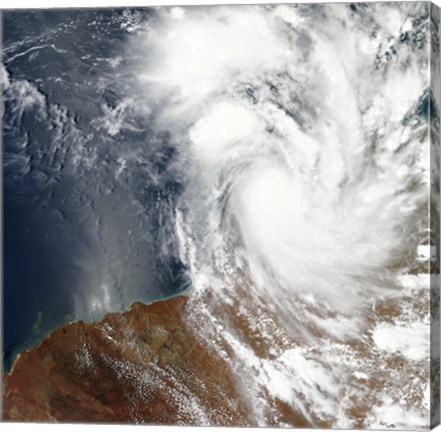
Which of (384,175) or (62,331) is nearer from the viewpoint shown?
(384,175)

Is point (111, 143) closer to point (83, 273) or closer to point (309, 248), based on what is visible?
point (83, 273)

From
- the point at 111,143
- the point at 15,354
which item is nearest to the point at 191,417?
the point at 15,354

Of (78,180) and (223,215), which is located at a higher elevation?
(78,180)

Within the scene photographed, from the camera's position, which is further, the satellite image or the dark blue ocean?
the dark blue ocean

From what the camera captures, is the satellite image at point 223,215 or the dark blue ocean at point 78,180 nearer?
the satellite image at point 223,215

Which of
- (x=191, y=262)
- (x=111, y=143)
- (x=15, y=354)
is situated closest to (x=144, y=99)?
(x=111, y=143)

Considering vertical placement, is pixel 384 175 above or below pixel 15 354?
above

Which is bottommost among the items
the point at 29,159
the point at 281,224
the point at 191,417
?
the point at 191,417

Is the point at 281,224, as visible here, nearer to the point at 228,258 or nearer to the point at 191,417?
the point at 228,258
